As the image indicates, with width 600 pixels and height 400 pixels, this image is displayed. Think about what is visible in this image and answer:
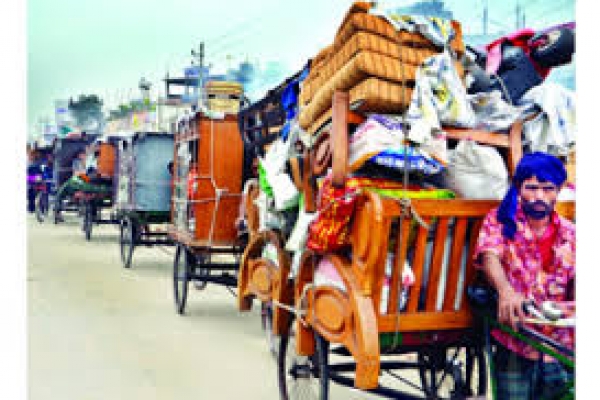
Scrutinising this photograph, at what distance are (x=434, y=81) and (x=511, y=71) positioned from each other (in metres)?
0.83

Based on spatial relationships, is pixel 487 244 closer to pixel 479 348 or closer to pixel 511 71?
pixel 479 348

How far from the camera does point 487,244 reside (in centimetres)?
264

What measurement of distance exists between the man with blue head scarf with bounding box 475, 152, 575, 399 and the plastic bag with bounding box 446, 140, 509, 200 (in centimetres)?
32

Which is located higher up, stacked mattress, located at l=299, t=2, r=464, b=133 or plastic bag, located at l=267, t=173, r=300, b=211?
stacked mattress, located at l=299, t=2, r=464, b=133

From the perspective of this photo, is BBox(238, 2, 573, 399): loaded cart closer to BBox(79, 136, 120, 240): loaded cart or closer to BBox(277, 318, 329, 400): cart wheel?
BBox(277, 318, 329, 400): cart wheel

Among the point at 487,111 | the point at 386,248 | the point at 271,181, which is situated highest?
the point at 487,111

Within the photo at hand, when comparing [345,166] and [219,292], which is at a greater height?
[345,166]

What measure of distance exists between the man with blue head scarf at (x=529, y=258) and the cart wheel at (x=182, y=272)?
4739 mm

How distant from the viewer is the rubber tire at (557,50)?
3.40 m

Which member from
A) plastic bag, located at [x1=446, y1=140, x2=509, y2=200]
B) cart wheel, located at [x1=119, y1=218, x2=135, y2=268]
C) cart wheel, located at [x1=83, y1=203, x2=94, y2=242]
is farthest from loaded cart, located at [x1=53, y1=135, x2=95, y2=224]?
plastic bag, located at [x1=446, y1=140, x2=509, y2=200]

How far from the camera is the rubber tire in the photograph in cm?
340

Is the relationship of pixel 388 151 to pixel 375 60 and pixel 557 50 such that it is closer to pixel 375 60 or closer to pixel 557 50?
pixel 375 60

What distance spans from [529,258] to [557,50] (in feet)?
4.76
